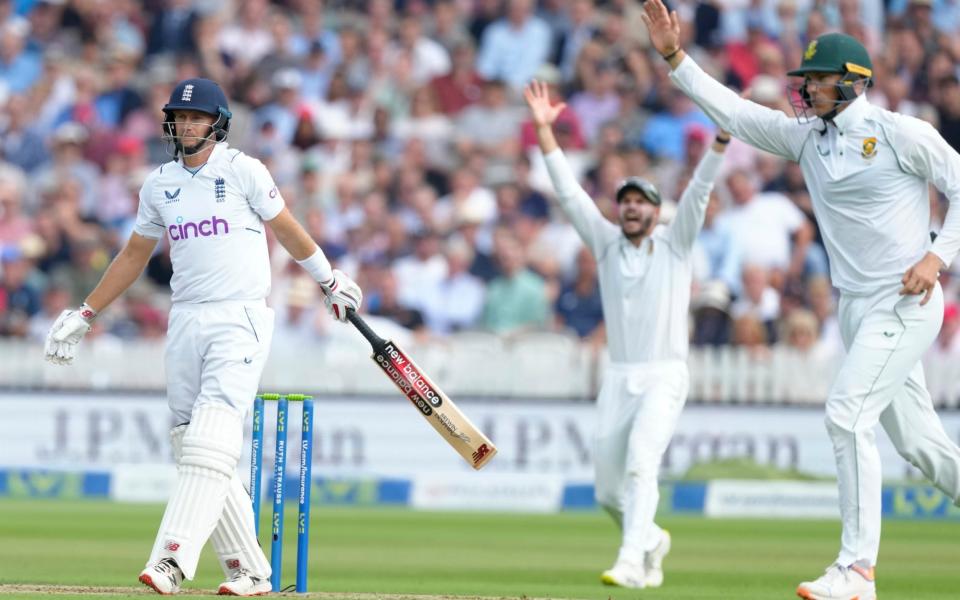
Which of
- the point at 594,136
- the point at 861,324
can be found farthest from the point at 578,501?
the point at 861,324

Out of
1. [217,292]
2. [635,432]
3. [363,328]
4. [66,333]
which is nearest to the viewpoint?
[217,292]

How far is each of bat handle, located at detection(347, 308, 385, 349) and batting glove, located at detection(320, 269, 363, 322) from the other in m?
0.02

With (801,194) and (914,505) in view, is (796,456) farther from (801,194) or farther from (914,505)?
(801,194)

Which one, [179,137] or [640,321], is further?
[640,321]

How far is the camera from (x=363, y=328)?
617 centimetres

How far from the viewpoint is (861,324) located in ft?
20.4

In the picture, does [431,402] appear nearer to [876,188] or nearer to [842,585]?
[842,585]

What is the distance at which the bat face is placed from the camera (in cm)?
629

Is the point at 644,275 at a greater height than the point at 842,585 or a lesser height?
greater

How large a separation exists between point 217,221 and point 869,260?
7.61ft

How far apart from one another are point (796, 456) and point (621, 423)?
540 cm

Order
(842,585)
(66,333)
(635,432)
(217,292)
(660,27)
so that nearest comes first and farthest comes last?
(842,585) < (217,292) < (66,333) < (660,27) < (635,432)

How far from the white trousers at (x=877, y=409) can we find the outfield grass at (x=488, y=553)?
74 centimetres

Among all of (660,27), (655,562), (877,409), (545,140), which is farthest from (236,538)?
(545,140)
